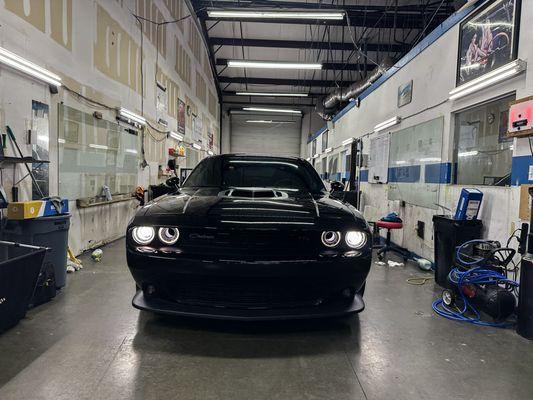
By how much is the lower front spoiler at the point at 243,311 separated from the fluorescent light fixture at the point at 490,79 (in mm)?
2462

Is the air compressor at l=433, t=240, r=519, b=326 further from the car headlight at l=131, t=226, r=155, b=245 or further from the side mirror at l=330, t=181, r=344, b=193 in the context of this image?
the car headlight at l=131, t=226, r=155, b=245

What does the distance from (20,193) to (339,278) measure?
3009 mm

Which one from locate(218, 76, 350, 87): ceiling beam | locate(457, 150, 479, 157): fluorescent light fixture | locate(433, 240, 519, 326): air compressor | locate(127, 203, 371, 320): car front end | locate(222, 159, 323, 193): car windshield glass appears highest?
locate(218, 76, 350, 87): ceiling beam

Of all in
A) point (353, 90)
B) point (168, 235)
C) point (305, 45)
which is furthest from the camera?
point (305, 45)

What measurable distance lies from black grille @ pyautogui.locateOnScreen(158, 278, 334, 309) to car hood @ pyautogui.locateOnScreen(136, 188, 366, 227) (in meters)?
0.34

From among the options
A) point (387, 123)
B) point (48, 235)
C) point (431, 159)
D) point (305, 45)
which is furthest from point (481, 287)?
point (305, 45)

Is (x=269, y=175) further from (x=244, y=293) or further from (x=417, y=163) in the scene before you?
(x=417, y=163)

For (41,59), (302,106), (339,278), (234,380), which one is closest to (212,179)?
(339,278)

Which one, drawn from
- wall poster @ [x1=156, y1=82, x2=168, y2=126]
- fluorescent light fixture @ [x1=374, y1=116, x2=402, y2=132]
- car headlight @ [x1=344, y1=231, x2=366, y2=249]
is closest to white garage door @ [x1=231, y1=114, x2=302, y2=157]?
wall poster @ [x1=156, y1=82, x2=168, y2=126]

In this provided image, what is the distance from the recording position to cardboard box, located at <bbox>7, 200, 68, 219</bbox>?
2.57 m

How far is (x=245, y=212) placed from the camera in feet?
→ 6.48

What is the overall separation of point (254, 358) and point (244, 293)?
1.18 feet

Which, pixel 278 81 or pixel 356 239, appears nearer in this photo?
pixel 356 239

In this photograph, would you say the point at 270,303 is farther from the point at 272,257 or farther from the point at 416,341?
the point at 416,341
